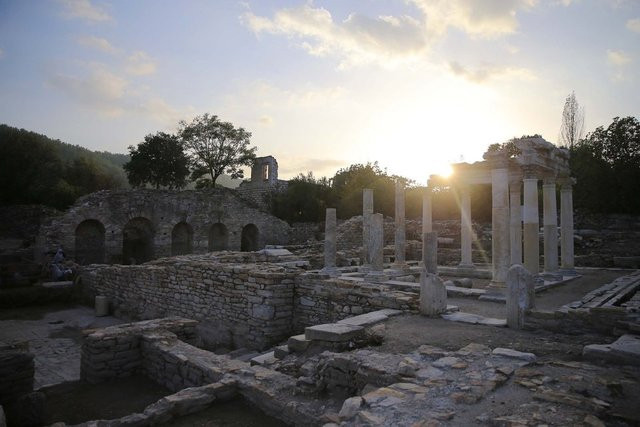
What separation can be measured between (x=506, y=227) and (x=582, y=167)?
20959 mm

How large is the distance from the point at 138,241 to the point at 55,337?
57.9 feet

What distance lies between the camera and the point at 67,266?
18.8 meters

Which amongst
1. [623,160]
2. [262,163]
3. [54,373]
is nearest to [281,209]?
[262,163]

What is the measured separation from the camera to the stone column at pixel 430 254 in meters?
8.63

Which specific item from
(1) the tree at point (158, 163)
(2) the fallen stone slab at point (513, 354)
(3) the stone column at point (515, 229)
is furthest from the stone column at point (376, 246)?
(1) the tree at point (158, 163)

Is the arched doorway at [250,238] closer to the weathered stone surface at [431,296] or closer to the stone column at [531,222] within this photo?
the stone column at [531,222]

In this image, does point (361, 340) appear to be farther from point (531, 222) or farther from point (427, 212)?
point (427, 212)

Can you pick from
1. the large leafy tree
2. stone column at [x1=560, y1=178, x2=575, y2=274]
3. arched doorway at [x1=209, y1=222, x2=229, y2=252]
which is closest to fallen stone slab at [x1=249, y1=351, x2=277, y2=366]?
stone column at [x1=560, y1=178, x2=575, y2=274]

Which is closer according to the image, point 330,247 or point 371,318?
point 371,318

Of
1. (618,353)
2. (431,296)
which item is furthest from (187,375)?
(618,353)

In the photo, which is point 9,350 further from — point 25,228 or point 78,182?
point 78,182

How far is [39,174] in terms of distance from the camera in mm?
36344

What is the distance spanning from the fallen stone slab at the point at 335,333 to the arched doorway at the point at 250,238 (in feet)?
85.4

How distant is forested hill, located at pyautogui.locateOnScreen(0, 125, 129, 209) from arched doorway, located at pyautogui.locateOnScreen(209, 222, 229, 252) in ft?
47.3
